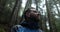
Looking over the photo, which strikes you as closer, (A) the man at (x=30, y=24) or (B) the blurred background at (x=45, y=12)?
(A) the man at (x=30, y=24)

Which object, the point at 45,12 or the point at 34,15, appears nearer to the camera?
the point at 34,15

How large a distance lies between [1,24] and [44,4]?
9.49 feet

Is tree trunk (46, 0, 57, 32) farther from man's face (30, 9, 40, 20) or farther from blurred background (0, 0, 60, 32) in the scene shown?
man's face (30, 9, 40, 20)

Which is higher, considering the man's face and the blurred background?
the man's face

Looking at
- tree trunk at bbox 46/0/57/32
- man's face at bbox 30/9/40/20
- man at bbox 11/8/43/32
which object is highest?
man's face at bbox 30/9/40/20

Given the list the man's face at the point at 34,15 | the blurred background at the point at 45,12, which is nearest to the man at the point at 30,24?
the man's face at the point at 34,15

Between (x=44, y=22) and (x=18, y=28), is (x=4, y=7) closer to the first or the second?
(x=44, y=22)

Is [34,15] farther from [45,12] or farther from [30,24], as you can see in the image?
[45,12]

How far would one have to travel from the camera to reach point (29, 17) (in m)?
2.11

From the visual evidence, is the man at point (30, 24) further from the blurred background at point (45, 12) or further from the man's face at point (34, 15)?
the blurred background at point (45, 12)

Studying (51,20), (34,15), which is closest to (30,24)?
(34,15)

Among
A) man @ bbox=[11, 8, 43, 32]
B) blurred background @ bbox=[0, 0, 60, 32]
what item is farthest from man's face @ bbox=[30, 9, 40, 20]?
blurred background @ bbox=[0, 0, 60, 32]

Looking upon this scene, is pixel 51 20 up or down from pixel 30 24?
down

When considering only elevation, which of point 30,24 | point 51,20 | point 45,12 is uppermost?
point 30,24
